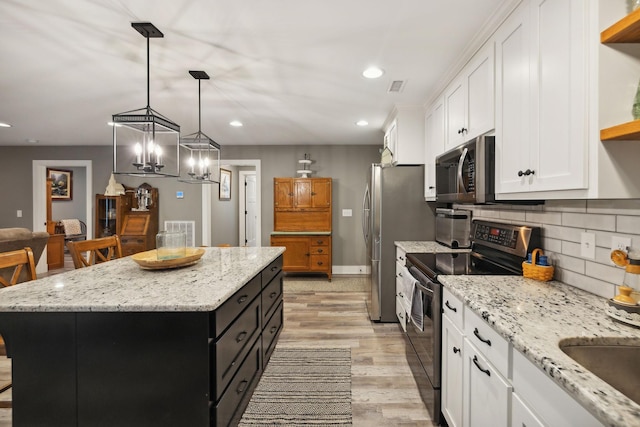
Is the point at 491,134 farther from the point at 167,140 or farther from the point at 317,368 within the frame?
the point at 167,140

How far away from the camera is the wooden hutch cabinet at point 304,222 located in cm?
527

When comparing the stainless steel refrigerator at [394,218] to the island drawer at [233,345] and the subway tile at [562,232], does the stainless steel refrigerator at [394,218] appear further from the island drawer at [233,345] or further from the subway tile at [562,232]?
the island drawer at [233,345]

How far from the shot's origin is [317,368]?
2.46m

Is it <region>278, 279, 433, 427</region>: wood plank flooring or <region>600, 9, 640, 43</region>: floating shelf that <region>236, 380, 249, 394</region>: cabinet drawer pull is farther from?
<region>600, 9, 640, 43</region>: floating shelf

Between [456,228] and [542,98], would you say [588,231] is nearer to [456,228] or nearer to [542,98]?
[542,98]

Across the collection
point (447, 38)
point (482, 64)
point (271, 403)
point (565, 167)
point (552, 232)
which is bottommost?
point (271, 403)

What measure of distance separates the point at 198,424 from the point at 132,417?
289 mm

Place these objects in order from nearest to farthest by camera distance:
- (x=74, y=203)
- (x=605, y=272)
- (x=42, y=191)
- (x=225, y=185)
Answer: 1. (x=605, y=272)
2. (x=42, y=191)
3. (x=225, y=185)
4. (x=74, y=203)

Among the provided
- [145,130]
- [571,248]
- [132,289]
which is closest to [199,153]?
[145,130]

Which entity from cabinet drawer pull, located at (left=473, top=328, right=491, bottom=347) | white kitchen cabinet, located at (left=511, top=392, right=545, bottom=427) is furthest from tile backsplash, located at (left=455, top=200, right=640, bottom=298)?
white kitchen cabinet, located at (left=511, top=392, right=545, bottom=427)

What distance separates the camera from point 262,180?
581 centimetres

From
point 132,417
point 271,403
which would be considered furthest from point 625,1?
point 271,403

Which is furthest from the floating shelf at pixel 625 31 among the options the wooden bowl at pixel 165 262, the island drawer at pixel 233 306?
the wooden bowl at pixel 165 262

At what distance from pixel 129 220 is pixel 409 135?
517 cm
